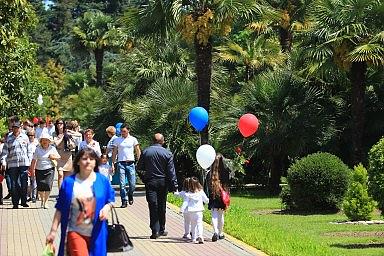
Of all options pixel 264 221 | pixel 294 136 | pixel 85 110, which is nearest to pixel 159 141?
pixel 264 221

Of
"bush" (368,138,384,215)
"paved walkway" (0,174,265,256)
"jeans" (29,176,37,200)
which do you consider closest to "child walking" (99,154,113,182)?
"paved walkway" (0,174,265,256)

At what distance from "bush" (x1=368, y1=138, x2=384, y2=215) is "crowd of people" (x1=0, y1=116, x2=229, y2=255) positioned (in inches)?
95.5

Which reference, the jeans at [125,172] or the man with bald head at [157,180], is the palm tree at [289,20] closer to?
the jeans at [125,172]

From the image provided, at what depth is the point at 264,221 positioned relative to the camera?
1809 cm

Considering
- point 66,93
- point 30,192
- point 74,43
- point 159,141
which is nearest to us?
point 159,141

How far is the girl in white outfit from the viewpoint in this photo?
45.2ft

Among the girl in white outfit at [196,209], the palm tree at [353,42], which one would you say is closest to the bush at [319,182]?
the palm tree at [353,42]

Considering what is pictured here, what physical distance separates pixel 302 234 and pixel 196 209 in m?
3.06

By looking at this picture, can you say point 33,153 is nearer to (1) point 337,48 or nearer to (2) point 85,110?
(1) point 337,48

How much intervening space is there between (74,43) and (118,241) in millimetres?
50362

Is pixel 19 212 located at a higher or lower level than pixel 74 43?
lower

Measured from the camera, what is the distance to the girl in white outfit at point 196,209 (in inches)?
543

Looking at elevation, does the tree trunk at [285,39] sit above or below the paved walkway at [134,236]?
above

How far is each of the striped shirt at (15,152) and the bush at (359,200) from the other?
7.11m
